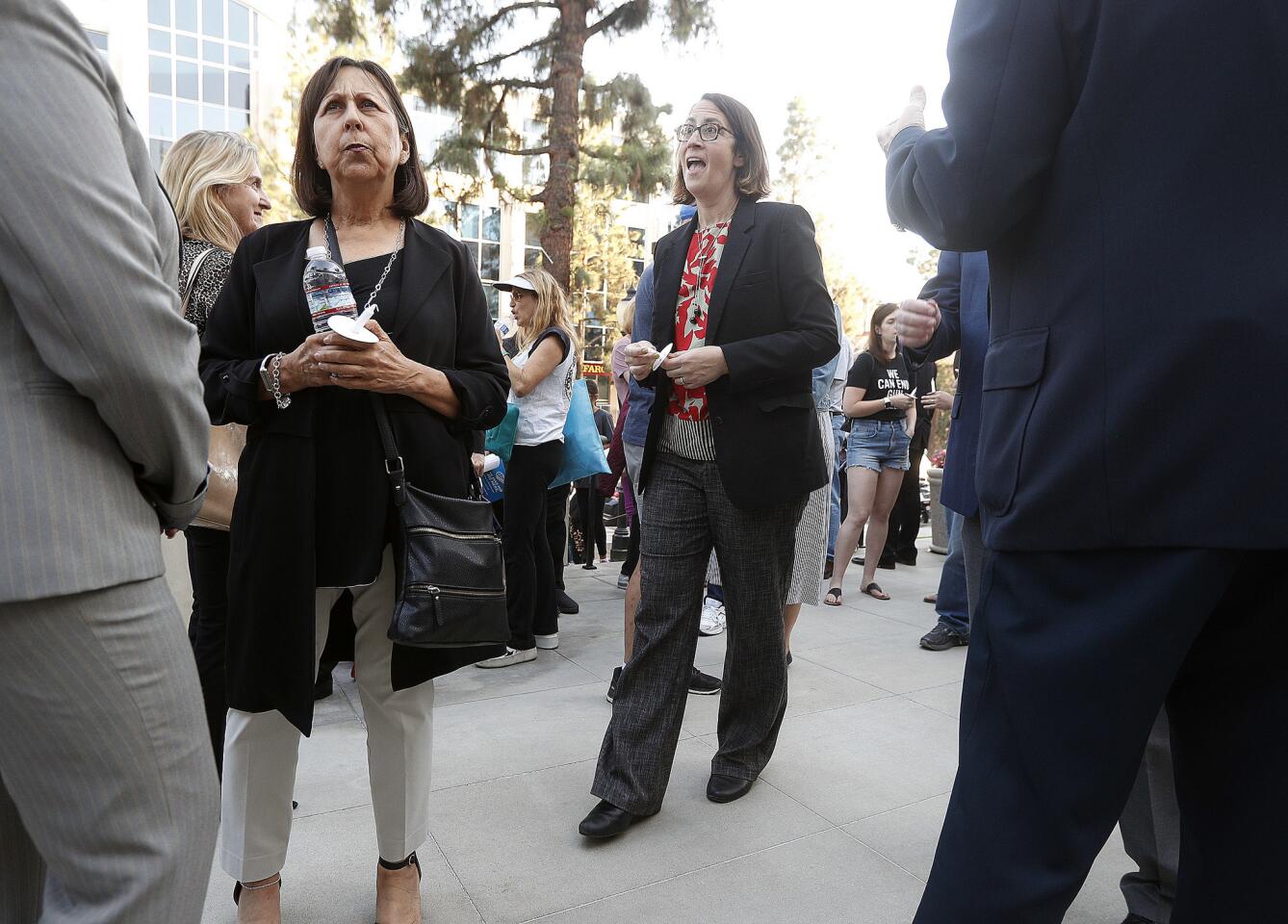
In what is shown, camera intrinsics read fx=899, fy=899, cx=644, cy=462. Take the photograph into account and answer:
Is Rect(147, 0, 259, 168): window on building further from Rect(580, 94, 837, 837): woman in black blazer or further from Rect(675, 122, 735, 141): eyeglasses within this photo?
Rect(580, 94, 837, 837): woman in black blazer

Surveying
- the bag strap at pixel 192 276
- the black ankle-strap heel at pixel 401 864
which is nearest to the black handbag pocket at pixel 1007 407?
the black ankle-strap heel at pixel 401 864

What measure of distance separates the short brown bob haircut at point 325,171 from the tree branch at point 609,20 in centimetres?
1138

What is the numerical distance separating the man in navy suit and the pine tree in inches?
421

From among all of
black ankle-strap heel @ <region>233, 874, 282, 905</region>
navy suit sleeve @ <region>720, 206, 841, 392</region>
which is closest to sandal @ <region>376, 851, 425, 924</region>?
black ankle-strap heel @ <region>233, 874, 282, 905</region>

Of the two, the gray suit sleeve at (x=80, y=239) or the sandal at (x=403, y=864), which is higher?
the gray suit sleeve at (x=80, y=239)

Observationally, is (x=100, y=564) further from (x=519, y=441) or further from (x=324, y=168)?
(x=519, y=441)

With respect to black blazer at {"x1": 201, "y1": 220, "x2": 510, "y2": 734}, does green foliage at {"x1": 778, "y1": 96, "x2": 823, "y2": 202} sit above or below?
above

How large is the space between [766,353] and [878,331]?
4.16 metres

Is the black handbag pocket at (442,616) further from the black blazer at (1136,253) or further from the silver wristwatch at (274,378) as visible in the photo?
the black blazer at (1136,253)

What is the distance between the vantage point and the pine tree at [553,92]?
40.4ft

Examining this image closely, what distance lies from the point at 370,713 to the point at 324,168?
1.36m

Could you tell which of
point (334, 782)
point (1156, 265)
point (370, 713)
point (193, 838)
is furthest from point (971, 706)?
point (334, 782)

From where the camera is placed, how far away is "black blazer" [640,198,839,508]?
2.76m

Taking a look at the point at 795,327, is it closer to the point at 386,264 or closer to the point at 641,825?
the point at 386,264
